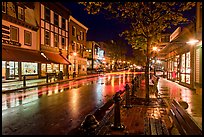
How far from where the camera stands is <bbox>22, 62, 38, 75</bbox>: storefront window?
30.7 m

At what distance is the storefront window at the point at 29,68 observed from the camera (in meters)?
30.7

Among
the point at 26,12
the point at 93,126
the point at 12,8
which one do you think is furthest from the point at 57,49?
the point at 93,126

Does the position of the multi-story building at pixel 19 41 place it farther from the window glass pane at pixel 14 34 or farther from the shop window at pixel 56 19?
the shop window at pixel 56 19

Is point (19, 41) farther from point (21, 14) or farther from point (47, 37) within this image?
point (47, 37)

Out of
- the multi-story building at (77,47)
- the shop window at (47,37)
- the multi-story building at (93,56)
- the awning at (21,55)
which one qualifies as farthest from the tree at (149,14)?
the multi-story building at (93,56)

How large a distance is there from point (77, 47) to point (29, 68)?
814 inches

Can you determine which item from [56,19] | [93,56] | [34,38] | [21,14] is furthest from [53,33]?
[93,56]

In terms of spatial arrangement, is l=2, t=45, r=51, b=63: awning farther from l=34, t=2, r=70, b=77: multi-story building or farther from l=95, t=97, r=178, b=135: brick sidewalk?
l=95, t=97, r=178, b=135: brick sidewalk

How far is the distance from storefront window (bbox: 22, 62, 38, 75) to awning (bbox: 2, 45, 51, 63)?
161 centimetres

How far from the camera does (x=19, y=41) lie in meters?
28.7

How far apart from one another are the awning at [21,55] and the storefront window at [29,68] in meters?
1.61

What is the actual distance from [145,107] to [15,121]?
5661mm

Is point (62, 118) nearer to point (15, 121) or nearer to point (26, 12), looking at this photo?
point (15, 121)

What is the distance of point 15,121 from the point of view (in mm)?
8953
